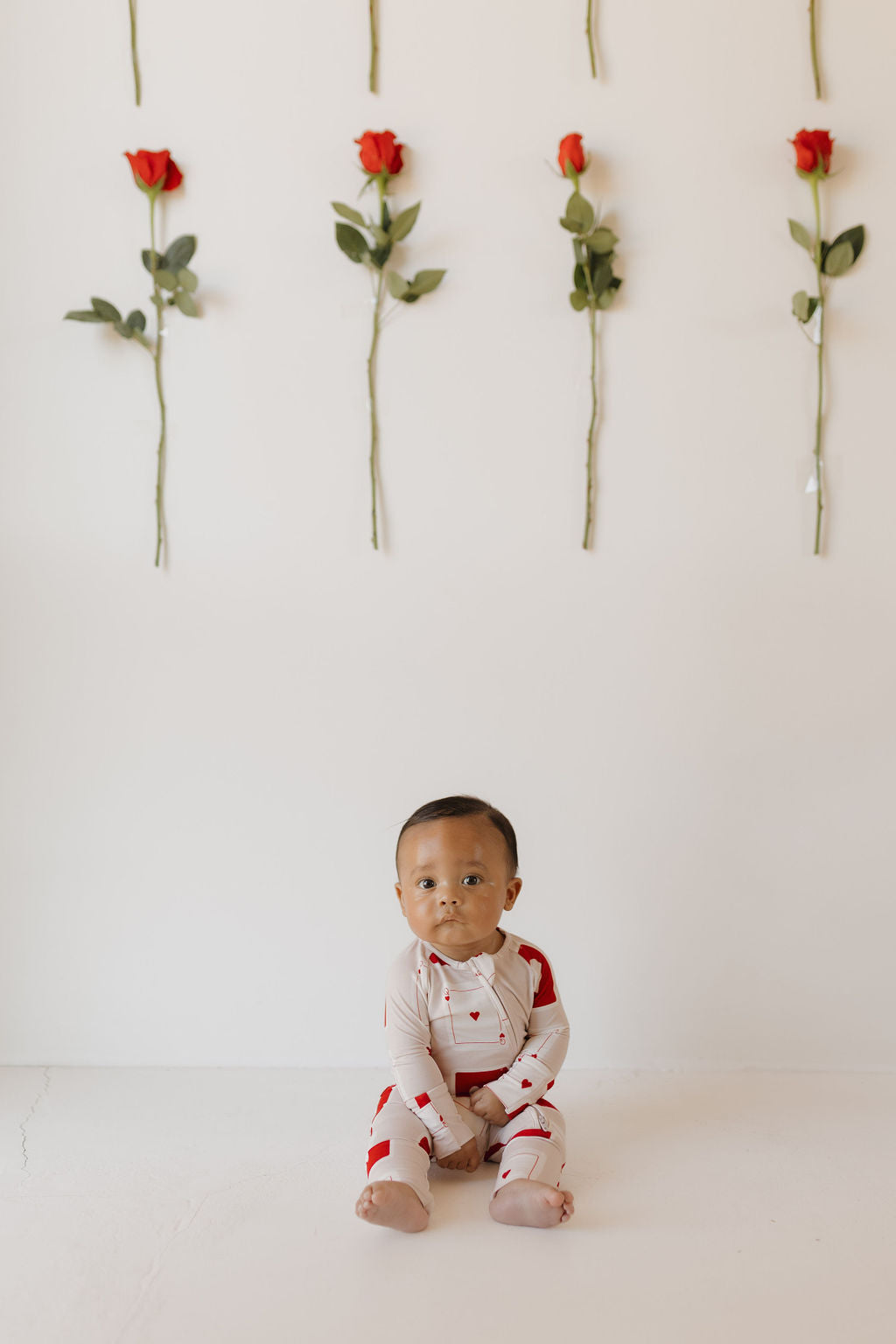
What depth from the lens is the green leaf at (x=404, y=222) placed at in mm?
1638

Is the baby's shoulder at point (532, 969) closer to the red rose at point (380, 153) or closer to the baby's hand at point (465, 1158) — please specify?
the baby's hand at point (465, 1158)

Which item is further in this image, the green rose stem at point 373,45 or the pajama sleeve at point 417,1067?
the green rose stem at point 373,45

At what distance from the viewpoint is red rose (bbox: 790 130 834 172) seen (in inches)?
62.9

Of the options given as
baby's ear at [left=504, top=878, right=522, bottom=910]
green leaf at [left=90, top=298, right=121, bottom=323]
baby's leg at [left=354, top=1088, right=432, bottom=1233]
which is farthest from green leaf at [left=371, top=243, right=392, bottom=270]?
baby's leg at [left=354, top=1088, right=432, bottom=1233]

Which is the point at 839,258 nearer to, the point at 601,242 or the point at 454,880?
the point at 601,242

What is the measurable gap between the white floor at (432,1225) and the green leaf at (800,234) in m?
1.21

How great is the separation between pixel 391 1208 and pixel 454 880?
0.36 metres

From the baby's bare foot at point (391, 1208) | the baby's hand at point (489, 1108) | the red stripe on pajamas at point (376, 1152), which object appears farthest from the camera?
the baby's hand at point (489, 1108)

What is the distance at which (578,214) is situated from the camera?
1.62 metres

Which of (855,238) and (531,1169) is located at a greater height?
(855,238)

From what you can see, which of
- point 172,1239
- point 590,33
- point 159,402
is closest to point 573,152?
point 590,33

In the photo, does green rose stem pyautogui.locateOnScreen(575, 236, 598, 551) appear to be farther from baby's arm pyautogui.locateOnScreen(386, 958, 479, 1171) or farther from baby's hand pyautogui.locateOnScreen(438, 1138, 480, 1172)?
baby's hand pyautogui.locateOnScreen(438, 1138, 480, 1172)

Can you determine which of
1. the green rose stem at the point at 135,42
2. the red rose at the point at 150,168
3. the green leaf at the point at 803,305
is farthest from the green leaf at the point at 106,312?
the green leaf at the point at 803,305

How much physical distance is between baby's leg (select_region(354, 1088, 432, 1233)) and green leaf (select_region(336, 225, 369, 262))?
1147 mm
